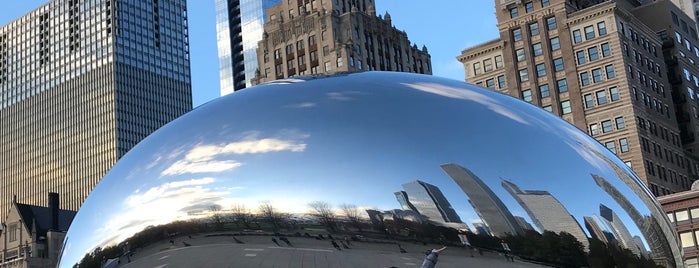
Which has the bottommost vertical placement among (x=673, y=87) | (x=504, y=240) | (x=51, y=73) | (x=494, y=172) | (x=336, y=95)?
(x=504, y=240)

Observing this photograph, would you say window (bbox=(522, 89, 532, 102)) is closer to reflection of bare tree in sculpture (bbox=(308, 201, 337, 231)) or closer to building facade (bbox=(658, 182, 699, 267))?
building facade (bbox=(658, 182, 699, 267))

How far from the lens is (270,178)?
5.02 m

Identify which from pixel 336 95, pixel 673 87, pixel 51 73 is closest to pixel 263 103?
pixel 336 95

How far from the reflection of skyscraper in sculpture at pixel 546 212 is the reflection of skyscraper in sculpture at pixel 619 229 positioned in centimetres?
31

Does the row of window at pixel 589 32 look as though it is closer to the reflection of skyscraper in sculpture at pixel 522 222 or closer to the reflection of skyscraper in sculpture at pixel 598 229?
the reflection of skyscraper in sculpture at pixel 598 229

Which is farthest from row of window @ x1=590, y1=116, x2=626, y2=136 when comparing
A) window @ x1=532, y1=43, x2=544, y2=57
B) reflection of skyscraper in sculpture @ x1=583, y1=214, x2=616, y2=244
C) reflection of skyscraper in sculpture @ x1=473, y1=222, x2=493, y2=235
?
reflection of skyscraper in sculpture @ x1=473, y1=222, x2=493, y2=235

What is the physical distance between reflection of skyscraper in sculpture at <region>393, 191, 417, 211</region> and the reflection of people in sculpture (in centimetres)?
25

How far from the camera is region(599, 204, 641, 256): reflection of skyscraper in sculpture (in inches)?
212

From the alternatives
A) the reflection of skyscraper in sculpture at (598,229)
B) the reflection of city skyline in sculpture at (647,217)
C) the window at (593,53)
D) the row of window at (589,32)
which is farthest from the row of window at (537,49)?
the reflection of skyscraper in sculpture at (598,229)

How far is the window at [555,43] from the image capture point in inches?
2939

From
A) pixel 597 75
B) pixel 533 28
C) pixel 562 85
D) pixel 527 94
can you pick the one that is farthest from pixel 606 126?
pixel 533 28

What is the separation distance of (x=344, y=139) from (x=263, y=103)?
74cm

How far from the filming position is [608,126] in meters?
71.3

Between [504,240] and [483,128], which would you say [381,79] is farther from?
[504,240]
